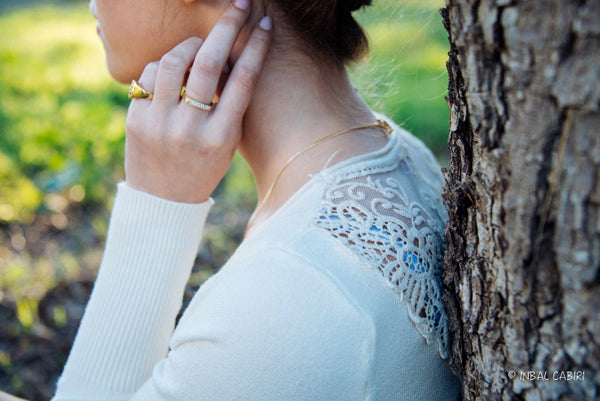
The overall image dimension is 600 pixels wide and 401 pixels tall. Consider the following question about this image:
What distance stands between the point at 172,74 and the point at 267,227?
467mm

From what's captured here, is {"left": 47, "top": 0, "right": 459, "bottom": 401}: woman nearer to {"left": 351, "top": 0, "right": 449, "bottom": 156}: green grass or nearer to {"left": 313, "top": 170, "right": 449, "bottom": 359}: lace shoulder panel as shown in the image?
{"left": 313, "top": 170, "right": 449, "bottom": 359}: lace shoulder panel

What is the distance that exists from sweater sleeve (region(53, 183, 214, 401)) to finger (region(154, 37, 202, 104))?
0.26m

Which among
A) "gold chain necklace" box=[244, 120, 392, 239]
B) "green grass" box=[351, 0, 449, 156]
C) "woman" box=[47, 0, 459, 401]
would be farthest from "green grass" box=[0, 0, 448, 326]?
"woman" box=[47, 0, 459, 401]

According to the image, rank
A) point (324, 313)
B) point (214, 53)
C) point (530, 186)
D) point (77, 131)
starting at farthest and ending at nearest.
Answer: point (77, 131), point (214, 53), point (324, 313), point (530, 186)

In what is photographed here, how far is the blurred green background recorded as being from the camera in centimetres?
178

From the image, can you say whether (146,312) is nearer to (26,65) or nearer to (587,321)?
(587,321)

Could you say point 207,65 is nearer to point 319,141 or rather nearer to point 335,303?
point 319,141

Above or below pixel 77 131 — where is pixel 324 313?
above

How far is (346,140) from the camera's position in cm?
124

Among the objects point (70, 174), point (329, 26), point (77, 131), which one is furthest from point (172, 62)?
point (77, 131)

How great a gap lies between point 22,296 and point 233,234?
121 centimetres

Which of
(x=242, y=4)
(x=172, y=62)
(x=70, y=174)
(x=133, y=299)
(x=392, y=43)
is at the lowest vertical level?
(x=70, y=174)

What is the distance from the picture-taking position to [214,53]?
4.03 ft

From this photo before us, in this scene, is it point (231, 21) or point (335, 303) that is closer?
point (335, 303)
